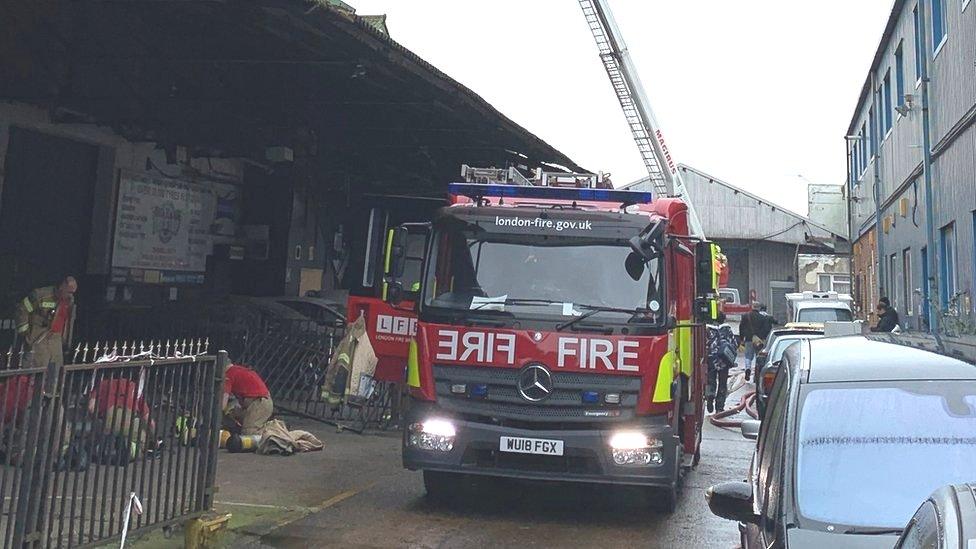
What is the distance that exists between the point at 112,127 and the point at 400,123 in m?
4.61

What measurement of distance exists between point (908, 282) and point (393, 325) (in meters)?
16.0

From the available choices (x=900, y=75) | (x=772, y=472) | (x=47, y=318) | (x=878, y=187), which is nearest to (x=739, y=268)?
(x=878, y=187)

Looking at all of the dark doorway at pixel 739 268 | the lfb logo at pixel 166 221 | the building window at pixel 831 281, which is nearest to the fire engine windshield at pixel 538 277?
the lfb logo at pixel 166 221

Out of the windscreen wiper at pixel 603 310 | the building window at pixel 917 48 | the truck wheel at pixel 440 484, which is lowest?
the truck wheel at pixel 440 484

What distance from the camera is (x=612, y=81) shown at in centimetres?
2620

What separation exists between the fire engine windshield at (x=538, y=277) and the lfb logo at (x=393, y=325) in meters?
3.85

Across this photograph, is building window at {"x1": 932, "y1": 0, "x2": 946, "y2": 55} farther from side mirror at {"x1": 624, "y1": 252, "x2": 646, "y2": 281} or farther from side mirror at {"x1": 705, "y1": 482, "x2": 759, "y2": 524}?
side mirror at {"x1": 705, "y1": 482, "x2": 759, "y2": 524}

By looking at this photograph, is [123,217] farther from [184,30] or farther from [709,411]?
[709,411]

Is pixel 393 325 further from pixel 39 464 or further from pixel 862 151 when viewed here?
pixel 862 151

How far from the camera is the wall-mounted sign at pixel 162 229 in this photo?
14750mm

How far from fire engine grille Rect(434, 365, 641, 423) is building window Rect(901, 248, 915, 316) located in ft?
53.3

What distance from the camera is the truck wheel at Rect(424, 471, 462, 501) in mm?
8258

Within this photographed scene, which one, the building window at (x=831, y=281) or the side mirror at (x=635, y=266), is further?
the building window at (x=831, y=281)

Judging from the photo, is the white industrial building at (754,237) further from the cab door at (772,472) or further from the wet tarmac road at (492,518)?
the cab door at (772,472)
